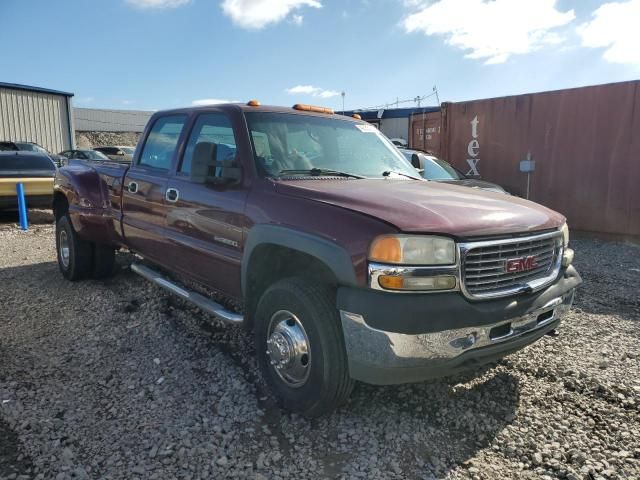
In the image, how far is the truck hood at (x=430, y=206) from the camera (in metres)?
2.59

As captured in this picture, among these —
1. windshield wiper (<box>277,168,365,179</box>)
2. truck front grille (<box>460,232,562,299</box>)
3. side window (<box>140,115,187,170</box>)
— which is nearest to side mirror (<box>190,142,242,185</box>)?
windshield wiper (<box>277,168,365,179</box>)

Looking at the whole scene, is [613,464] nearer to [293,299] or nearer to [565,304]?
[565,304]

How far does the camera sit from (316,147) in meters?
3.73

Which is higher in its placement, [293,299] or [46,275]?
[293,299]

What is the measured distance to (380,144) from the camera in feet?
14.0

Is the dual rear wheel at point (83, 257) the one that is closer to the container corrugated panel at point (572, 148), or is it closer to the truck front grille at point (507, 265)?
the truck front grille at point (507, 265)

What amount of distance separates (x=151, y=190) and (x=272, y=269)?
164cm

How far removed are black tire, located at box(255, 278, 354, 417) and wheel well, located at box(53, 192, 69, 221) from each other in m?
3.90

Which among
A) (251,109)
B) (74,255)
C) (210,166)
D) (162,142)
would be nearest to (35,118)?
(74,255)

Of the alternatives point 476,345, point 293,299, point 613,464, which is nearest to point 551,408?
point 613,464

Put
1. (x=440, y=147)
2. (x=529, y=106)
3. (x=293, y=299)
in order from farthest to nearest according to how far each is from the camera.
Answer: (x=440, y=147)
(x=529, y=106)
(x=293, y=299)

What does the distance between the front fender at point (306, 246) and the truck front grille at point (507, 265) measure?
1.93ft

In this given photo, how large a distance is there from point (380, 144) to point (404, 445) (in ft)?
7.98

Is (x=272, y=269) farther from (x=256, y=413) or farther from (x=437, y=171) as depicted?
(x=437, y=171)
